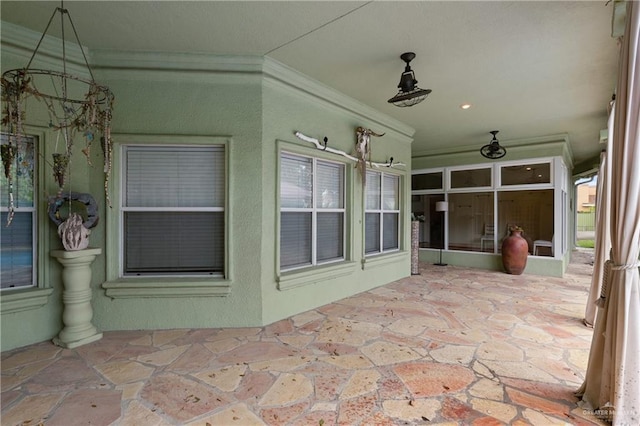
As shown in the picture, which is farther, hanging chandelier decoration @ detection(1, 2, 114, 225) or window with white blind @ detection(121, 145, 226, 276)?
window with white blind @ detection(121, 145, 226, 276)

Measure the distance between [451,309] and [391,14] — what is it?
348cm

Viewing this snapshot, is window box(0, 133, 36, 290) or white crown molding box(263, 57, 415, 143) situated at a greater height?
white crown molding box(263, 57, 415, 143)

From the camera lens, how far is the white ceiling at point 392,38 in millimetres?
2471

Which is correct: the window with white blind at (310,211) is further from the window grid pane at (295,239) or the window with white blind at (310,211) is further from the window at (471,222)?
the window at (471,222)

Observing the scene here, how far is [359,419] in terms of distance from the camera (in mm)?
1934

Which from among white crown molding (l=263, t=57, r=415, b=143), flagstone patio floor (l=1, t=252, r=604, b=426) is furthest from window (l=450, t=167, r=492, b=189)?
flagstone patio floor (l=1, t=252, r=604, b=426)

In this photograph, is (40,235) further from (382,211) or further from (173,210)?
(382,211)

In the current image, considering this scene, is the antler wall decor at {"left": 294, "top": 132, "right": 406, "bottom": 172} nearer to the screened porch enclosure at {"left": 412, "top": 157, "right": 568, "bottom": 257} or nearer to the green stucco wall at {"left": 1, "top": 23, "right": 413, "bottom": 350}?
the green stucco wall at {"left": 1, "top": 23, "right": 413, "bottom": 350}

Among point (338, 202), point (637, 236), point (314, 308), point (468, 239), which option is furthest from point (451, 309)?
point (468, 239)

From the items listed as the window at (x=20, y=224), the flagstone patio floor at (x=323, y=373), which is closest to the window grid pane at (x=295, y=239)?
the flagstone patio floor at (x=323, y=373)

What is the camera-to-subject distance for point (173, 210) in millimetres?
3334

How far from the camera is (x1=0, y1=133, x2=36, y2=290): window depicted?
113 inches

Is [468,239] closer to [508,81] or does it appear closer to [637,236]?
[508,81]

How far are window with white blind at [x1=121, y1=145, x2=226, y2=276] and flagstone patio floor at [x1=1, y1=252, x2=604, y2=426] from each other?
0.73 meters
